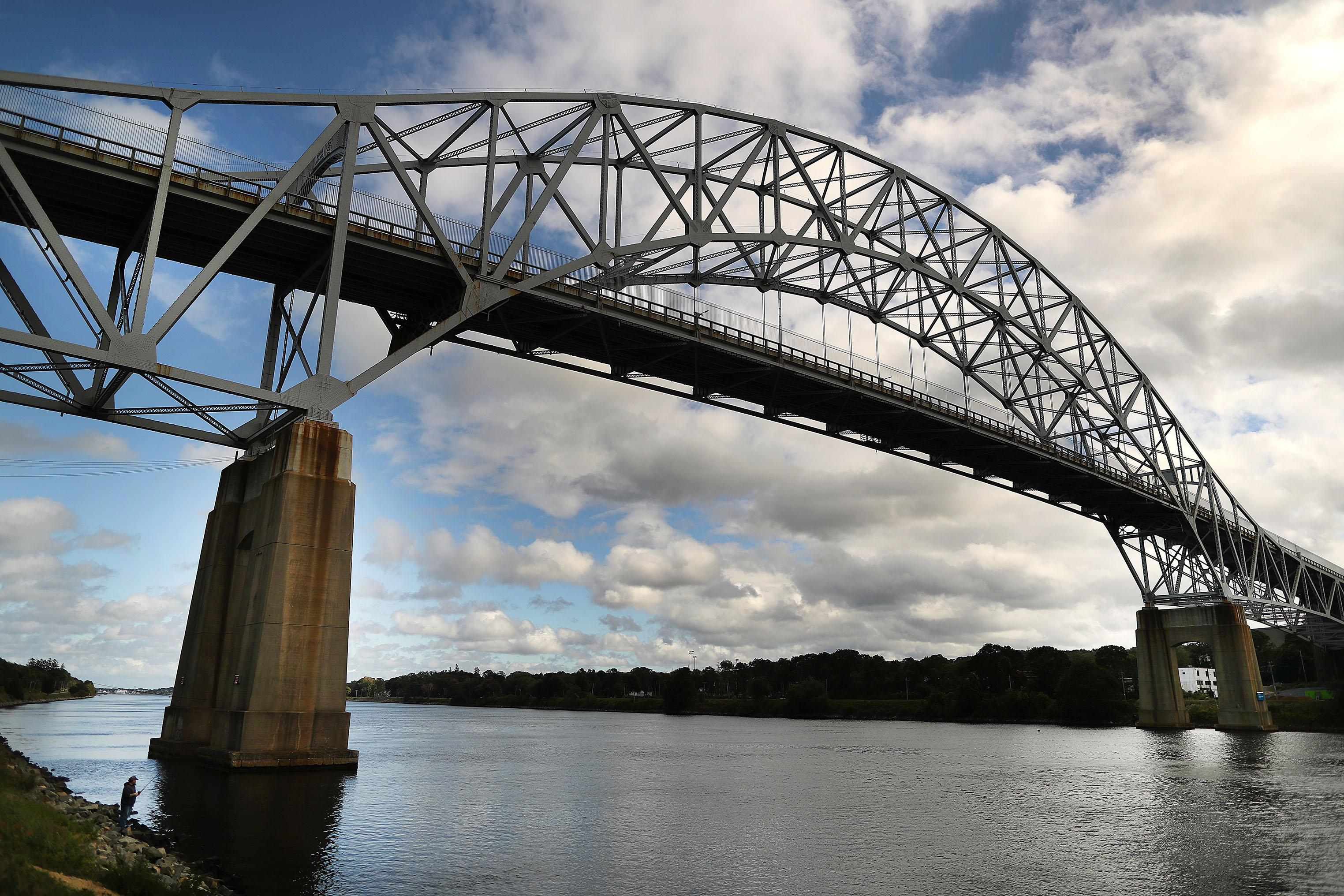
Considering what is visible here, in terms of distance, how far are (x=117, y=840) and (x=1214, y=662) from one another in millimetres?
88527

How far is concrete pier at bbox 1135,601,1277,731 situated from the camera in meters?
76.1

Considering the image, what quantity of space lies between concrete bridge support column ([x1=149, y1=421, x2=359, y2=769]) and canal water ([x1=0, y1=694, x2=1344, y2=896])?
1.01 m

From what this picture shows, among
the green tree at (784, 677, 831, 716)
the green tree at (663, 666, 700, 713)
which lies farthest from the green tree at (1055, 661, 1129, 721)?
the green tree at (663, 666, 700, 713)

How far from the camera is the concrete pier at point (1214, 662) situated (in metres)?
76.1

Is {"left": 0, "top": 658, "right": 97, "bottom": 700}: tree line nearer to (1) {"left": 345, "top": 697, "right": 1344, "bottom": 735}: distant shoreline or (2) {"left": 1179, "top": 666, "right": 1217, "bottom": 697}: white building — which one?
(1) {"left": 345, "top": 697, "right": 1344, "bottom": 735}: distant shoreline

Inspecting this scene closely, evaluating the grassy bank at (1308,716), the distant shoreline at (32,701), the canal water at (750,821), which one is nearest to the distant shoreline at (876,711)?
the grassy bank at (1308,716)

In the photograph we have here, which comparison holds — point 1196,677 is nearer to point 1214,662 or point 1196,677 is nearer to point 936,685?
point 936,685

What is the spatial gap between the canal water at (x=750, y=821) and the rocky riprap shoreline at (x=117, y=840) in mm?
692

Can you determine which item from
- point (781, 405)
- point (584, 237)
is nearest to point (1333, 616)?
point (781, 405)

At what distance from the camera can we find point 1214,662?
80062 millimetres

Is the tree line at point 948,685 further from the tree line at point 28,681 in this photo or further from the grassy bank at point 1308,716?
the tree line at point 28,681

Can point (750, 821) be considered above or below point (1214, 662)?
below

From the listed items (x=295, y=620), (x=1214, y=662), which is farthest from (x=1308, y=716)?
(x=295, y=620)

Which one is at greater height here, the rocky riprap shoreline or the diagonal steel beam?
the diagonal steel beam
